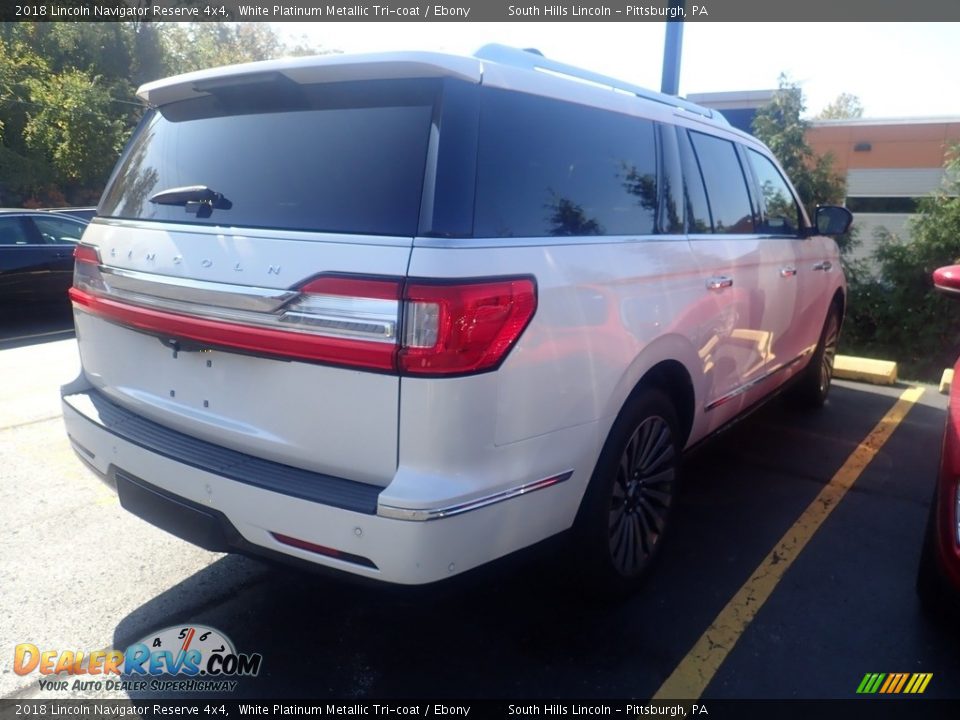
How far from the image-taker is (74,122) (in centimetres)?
2191

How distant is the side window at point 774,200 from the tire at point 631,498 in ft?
5.68

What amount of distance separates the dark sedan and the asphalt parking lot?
19.7 feet

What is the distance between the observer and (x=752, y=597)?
3.29m

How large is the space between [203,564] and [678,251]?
8.19ft

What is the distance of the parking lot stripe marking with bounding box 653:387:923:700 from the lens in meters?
2.73

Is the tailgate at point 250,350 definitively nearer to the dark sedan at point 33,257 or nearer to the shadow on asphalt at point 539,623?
the shadow on asphalt at point 539,623

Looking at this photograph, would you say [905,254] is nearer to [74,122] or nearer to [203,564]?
[203,564]

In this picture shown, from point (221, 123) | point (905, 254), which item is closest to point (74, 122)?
point (905, 254)

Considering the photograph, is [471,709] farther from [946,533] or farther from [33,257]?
[33,257]

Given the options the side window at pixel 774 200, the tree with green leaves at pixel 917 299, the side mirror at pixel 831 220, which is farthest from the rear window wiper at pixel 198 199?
the tree with green leaves at pixel 917 299

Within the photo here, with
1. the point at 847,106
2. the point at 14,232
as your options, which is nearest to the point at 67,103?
the point at 14,232

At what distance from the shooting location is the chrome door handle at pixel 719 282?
11.4 ft

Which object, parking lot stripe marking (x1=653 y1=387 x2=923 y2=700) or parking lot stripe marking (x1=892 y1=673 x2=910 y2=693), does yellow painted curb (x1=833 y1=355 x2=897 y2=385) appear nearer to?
parking lot stripe marking (x1=653 y1=387 x2=923 y2=700)

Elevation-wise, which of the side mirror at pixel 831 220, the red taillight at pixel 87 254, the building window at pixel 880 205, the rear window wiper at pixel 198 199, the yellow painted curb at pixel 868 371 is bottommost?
the yellow painted curb at pixel 868 371
